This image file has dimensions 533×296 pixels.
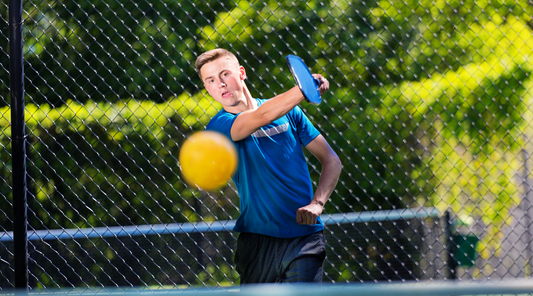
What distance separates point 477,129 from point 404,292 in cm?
310

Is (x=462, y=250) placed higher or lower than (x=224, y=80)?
lower

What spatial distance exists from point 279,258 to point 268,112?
579mm

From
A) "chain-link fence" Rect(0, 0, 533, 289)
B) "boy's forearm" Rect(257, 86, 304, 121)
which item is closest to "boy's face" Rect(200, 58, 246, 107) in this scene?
"boy's forearm" Rect(257, 86, 304, 121)

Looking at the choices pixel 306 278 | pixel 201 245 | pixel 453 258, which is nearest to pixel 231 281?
pixel 201 245

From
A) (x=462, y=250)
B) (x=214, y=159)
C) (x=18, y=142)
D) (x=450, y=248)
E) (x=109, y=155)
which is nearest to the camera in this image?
(x=214, y=159)

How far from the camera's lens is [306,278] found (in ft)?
5.90

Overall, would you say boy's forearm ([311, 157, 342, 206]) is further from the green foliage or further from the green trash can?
the green foliage

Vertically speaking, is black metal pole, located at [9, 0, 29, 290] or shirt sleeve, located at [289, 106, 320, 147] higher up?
shirt sleeve, located at [289, 106, 320, 147]

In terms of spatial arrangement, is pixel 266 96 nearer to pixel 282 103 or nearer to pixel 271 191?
pixel 271 191

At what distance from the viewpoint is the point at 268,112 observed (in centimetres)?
160

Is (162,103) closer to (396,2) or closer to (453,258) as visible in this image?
(396,2)

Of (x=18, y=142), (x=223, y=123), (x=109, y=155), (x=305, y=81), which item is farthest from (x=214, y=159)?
(x=109, y=155)

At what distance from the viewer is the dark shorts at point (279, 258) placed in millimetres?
1804

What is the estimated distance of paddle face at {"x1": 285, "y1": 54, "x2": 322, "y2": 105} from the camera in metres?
1.52
